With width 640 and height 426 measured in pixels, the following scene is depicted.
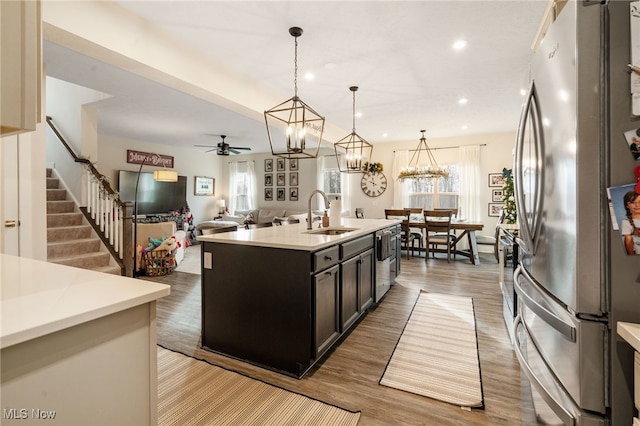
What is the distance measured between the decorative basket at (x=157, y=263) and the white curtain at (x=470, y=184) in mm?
6214

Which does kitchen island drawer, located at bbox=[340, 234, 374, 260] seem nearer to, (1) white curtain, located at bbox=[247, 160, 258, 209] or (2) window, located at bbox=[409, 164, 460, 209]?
(2) window, located at bbox=[409, 164, 460, 209]

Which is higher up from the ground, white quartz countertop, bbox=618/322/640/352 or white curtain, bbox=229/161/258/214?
white curtain, bbox=229/161/258/214

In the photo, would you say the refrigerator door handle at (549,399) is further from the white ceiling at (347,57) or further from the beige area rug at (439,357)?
the white ceiling at (347,57)

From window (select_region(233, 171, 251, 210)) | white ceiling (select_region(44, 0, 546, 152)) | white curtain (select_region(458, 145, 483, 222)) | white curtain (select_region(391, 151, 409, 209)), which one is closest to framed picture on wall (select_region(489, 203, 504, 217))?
white curtain (select_region(458, 145, 483, 222))

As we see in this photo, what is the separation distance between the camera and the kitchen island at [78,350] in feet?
2.25

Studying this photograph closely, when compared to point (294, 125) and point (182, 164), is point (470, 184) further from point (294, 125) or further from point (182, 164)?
point (182, 164)

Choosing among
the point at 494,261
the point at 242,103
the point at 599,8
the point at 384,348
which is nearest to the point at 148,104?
the point at 242,103

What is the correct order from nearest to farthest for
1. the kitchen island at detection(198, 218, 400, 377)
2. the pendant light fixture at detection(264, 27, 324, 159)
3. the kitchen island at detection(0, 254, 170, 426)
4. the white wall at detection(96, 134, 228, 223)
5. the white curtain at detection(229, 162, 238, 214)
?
the kitchen island at detection(0, 254, 170, 426) < the kitchen island at detection(198, 218, 400, 377) < the pendant light fixture at detection(264, 27, 324, 159) < the white wall at detection(96, 134, 228, 223) < the white curtain at detection(229, 162, 238, 214)

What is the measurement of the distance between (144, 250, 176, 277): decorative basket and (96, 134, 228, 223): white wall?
2.67 m

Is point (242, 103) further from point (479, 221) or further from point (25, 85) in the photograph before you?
point (479, 221)

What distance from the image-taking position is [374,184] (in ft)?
26.5

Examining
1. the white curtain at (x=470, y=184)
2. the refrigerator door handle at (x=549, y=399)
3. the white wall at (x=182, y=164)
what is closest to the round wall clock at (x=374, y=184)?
the white curtain at (x=470, y=184)

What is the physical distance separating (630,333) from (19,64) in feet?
5.51

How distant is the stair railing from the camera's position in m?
4.25
